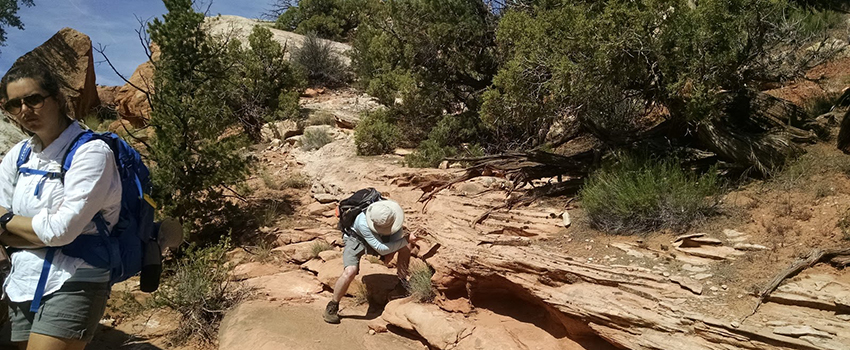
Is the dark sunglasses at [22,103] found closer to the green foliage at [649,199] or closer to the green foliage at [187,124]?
the green foliage at [649,199]

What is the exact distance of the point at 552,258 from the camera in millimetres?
4633

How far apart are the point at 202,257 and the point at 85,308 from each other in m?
3.96

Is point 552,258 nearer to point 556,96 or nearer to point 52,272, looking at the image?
point 556,96

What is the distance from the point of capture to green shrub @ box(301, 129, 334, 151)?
40.5ft

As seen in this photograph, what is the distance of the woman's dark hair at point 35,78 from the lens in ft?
8.44

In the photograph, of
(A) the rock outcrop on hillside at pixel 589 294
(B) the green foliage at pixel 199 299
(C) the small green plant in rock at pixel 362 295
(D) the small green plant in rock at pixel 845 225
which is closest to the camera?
(A) the rock outcrop on hillside at pixel 589 294

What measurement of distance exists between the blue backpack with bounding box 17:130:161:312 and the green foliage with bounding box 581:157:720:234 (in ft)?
12.1

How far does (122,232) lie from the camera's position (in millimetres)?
2773

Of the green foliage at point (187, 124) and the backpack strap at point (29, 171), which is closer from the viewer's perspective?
the backpack strap at point (29, 171)

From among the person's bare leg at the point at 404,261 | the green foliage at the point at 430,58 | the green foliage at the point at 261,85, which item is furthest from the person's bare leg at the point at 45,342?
the green foliage at the point at 261,85

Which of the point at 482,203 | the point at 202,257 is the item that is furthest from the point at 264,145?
the point at 482,203

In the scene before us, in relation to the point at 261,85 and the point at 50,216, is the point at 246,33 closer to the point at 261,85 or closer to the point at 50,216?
the point at 261,85

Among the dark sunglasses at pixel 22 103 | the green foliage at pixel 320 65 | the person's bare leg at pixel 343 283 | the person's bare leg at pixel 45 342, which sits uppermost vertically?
the green foliage at pixel 320 65

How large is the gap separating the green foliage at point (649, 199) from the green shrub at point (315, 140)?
25.7 feet
